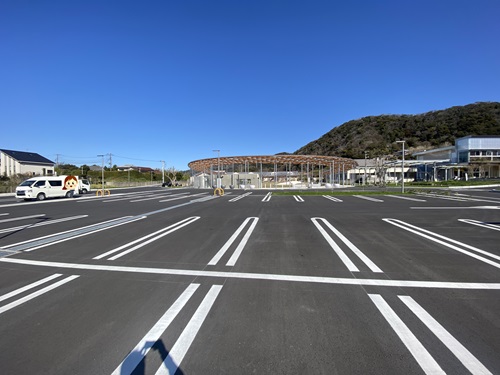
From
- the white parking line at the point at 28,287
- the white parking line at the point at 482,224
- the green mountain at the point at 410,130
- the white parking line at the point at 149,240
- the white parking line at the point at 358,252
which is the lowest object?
the white parking line at the point at 482,224

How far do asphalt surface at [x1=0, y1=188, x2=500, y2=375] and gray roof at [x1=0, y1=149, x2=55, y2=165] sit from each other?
65667mm

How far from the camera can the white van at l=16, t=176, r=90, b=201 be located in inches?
877

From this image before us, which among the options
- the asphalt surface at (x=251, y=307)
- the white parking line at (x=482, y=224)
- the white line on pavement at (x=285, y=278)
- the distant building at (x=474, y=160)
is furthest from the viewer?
the distant building at (x=474, y=160)

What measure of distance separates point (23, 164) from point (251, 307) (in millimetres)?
71944

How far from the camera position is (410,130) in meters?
129

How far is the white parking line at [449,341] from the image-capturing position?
2.27m

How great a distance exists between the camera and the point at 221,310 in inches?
130

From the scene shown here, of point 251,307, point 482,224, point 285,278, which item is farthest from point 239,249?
point 482,224

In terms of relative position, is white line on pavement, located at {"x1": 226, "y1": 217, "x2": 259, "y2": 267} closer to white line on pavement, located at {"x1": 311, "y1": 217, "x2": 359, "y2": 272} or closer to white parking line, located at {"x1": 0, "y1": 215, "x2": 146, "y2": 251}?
white line on pavement, located at {"x1": 311, "y1": 217, "x2": 359, "y2": 272}

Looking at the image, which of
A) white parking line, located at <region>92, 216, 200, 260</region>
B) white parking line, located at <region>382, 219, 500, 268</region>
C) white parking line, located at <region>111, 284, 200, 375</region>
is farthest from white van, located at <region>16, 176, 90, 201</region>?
white parking line, located at <region>382, 219, 500, 268</region>

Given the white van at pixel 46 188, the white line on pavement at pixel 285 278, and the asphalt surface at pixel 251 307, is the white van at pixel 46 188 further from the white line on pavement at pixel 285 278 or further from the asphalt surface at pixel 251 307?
the white line on pavement at pixel 285 278

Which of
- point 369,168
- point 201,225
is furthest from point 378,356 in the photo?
point 369,168

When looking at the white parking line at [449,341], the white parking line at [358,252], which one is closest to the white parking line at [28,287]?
the white parking line at [449,341]

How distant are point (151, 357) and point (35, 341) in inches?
50.0
